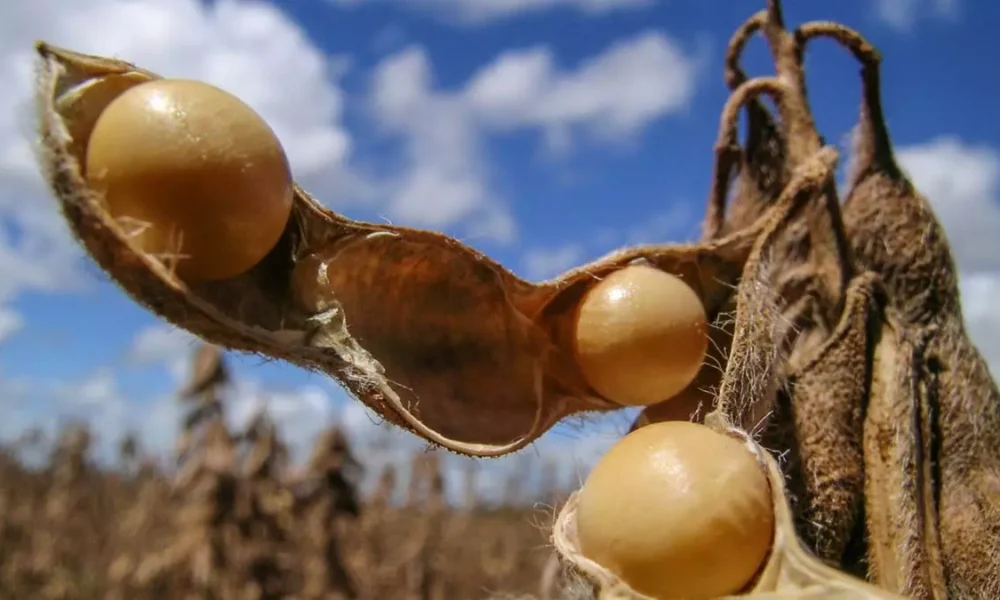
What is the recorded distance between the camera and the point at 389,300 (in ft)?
7.63

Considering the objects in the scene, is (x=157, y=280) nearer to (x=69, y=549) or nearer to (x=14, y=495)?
(x=69, y=549)

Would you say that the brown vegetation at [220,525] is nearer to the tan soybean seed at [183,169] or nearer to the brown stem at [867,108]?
the brown stem at [867,108]

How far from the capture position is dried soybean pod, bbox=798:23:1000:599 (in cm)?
231

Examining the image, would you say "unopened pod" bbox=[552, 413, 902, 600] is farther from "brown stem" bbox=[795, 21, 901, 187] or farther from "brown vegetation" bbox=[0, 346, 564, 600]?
"brown vegetation" bbox=[0, 346, 564, 600]

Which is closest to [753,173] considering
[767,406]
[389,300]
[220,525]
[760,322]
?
[760,322]

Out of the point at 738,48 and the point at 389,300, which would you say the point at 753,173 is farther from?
the point at 389,300

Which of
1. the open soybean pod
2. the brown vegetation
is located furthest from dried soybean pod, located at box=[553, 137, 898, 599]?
the brown vegetation

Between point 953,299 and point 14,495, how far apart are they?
21984 mm

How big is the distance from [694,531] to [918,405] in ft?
3.70

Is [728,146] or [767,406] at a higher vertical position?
[728,146]

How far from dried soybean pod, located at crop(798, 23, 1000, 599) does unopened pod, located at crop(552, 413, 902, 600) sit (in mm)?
677

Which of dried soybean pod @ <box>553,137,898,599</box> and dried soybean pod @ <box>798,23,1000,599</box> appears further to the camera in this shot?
dried soybean pod @ <box>798,23,1000,599</box>

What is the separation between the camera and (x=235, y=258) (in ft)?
5.81

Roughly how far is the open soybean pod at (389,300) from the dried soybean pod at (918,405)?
0.45 meters
